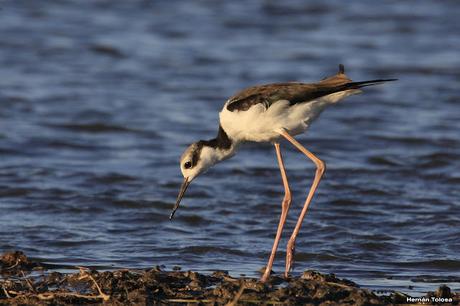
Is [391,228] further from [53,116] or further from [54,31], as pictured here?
[54,31]

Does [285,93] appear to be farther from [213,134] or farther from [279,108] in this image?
[213,134]

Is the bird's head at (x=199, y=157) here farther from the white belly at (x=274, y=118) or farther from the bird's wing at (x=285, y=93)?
the bird's wing at (x=285, y=93)

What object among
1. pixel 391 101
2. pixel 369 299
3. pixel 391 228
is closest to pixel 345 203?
pixel 391 228

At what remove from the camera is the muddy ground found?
6.75 metres

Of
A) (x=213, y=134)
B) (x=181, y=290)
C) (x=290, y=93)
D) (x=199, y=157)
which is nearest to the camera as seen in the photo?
(x=181, y=290)

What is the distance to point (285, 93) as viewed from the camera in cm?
797

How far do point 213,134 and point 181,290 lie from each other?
6714 mm

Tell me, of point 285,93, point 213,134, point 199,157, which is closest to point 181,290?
point 199,157

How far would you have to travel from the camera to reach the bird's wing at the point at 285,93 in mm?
7945

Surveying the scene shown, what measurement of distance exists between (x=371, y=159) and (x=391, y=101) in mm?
3275

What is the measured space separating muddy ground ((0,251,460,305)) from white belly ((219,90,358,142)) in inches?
50.5

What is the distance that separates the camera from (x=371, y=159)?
41.8 ft

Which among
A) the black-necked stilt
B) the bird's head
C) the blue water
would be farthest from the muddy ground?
the bird's head

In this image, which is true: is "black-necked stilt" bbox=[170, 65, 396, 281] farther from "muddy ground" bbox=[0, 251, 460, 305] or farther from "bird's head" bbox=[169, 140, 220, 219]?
"muddy ground" bbox=[0, 251, 460, 305]
